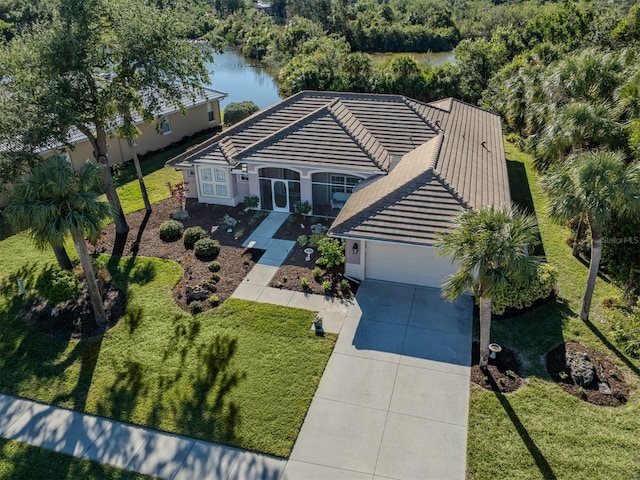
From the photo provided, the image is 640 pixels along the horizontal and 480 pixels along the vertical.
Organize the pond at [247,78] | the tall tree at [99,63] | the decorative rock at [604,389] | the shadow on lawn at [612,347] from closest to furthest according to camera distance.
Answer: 1. the decorative rock at [604,389]
2. the shadow on lawn at [612,347]
3. the tall tree at [99,63]
4. the pond at [247,78]

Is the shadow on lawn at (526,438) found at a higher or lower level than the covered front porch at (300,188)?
lower

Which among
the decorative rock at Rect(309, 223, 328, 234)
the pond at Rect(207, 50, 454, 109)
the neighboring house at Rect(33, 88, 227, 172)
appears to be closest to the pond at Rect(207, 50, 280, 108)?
Result: the pond at Rect(207, 50, 454, 109)

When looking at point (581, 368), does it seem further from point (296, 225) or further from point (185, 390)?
point (296, 225)

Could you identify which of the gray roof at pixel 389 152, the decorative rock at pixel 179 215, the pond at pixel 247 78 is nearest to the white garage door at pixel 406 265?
the gray roof at pixel 389 152

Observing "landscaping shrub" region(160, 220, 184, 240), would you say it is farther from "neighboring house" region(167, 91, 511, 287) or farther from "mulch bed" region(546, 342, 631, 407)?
"mulch bed" region(546, 342, 631, 407)

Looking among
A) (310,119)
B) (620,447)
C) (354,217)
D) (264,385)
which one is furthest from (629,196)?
(310,119)

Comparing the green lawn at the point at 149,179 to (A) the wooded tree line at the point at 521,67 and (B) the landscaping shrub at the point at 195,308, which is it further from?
(A) the wooded tree line at the point at 521,67

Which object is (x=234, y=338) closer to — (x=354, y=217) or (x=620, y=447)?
(x=354, y=217)
